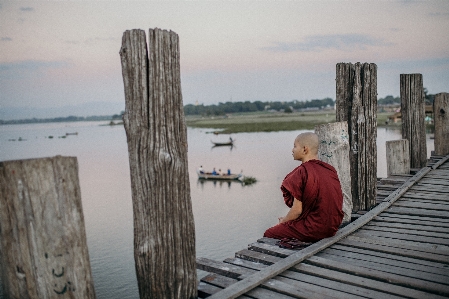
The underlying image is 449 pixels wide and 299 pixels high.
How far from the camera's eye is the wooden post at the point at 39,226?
7.09 ft

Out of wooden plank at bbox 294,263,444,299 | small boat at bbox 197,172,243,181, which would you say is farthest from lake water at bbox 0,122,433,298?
wooden plank at bbox 294,263,444,299

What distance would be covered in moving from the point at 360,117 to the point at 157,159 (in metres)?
3.78

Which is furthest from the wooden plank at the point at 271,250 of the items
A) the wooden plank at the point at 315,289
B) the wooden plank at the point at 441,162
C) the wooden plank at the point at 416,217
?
the wooden plank at the point at 441,162

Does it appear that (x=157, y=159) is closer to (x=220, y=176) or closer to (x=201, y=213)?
(x=201, y=213)

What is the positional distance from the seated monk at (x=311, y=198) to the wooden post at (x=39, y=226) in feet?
8.07

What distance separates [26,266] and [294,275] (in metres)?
2.12

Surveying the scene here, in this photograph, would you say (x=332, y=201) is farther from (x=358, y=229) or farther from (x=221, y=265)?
(x=221, y=265)

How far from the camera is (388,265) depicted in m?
3.57

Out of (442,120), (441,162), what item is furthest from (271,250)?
(442,120)

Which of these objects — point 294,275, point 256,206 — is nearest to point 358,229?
point 294,275

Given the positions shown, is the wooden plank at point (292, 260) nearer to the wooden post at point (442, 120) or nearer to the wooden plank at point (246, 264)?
the wooden plank at point (246, 264)

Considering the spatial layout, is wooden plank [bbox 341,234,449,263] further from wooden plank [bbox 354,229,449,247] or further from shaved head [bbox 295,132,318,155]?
shaved head [bbox 295,132,318,155]

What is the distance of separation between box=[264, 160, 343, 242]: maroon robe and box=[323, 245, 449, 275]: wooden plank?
0.23 m

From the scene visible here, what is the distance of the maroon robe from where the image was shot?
420cm
